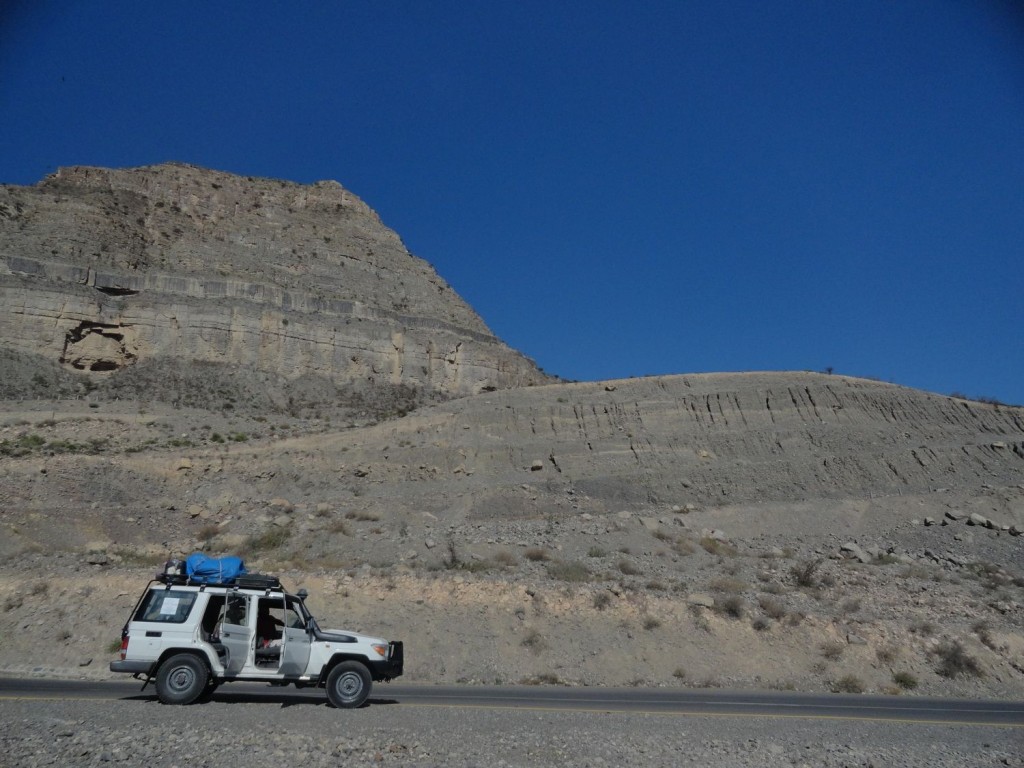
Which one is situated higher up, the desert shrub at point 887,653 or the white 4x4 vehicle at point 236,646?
the white 4x4 vehicle at point 236,646

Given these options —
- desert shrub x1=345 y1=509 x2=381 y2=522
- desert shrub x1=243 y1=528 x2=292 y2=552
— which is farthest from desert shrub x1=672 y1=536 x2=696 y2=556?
desert shrub x1=243 y1=528 x2=292 y2=552

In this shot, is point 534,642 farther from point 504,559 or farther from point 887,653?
point 887,653

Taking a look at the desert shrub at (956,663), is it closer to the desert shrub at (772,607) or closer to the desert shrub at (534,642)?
the desert shrub at (772,607)

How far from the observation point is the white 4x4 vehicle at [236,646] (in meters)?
11.4

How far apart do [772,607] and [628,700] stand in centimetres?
722

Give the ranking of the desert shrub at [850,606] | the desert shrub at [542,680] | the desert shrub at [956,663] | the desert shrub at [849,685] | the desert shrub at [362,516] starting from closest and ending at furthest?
the desert shrub at [542,680] < the desert shrub at [849,685] < the desert shrub at [956,663] < the desert shrub at [850,606] < the desert shrub at [362,516]

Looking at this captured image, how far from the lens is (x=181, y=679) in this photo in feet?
37.5

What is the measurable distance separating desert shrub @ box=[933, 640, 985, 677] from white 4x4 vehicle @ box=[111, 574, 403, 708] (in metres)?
13.2

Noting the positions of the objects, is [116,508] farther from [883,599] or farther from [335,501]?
[883,599]

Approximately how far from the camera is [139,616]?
11.6 m

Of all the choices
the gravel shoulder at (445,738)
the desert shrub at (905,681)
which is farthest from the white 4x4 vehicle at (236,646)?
the desert shrub at (905,681)

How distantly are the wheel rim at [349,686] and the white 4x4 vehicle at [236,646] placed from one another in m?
0.02

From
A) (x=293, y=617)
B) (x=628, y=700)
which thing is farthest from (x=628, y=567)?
(x=293, y=617)

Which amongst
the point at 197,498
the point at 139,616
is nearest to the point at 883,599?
the point at 139,616
